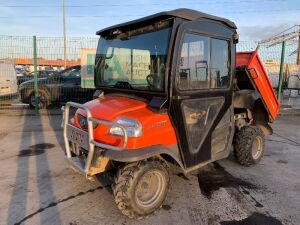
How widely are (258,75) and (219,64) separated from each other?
141cm

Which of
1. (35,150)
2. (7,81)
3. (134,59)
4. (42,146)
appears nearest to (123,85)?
(134,59)

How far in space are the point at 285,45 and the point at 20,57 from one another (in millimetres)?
9005

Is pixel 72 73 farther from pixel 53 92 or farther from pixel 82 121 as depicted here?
pixel 82 121

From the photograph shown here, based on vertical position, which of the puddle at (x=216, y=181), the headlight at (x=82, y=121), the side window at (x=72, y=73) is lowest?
the puddle at (x=216, y=181)

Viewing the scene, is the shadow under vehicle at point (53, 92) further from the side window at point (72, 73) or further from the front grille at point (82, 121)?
the front grille at point (82, 121)

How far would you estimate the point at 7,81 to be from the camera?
39.9ft

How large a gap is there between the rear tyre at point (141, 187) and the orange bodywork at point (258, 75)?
2.62 metres

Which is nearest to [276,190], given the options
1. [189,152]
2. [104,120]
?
[189,152]

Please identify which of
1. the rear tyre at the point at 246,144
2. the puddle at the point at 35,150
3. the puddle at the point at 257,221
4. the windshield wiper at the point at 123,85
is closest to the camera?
the puddle at the point at 257,221

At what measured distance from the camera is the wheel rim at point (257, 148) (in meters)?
5.77

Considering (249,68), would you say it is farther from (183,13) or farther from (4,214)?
(4,214)

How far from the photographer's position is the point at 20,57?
10.9 meters

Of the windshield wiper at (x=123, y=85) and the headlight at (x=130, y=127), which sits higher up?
the windshield wiper at (x=123, y=85)

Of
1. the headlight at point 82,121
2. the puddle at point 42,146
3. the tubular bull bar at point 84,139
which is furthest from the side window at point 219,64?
the puddle at point 42,146
